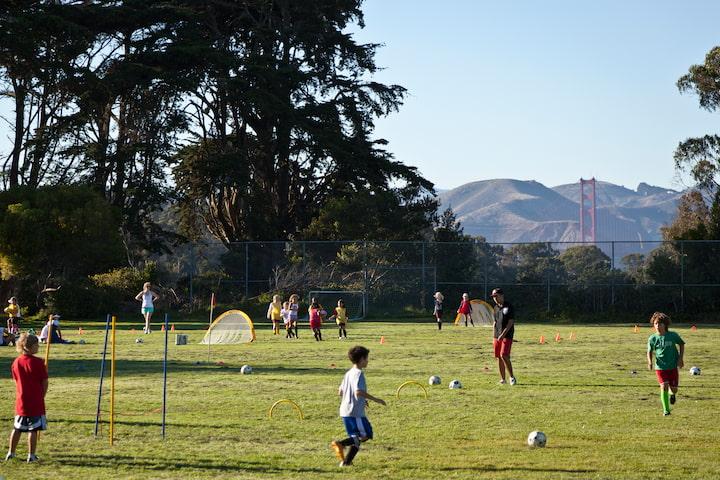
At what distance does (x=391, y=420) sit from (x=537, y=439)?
2815mm

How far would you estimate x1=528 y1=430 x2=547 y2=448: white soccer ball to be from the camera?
12992 millimetres

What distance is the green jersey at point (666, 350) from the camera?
51.3 feet

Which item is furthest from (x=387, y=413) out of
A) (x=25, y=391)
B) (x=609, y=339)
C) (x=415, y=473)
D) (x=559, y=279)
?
(x=559, y=279)

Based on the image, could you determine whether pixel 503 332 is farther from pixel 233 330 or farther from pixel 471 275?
pixel 471 275

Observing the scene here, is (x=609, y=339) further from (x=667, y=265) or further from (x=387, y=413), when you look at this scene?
(x=387, y=413)

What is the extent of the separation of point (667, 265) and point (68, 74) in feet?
103

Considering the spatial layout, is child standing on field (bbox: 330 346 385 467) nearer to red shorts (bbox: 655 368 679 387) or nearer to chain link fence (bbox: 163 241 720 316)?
red shorts (bbox: 655 368 679 387)

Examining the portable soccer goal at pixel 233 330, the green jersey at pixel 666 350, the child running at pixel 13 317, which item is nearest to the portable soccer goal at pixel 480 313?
the portable soccer goal at pixel 233 330

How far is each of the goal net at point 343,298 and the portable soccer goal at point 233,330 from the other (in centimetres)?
1873

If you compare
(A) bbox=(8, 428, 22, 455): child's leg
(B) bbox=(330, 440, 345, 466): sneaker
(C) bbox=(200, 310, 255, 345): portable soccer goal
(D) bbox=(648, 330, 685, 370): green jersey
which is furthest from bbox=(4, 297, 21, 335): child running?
(B) bbox=(330, 440, 345, 466): sneaker

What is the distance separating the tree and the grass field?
3301 cm

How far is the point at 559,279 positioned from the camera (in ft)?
167

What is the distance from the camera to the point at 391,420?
50.0 ft

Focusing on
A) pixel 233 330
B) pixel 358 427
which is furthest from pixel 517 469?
pixel 233 330
